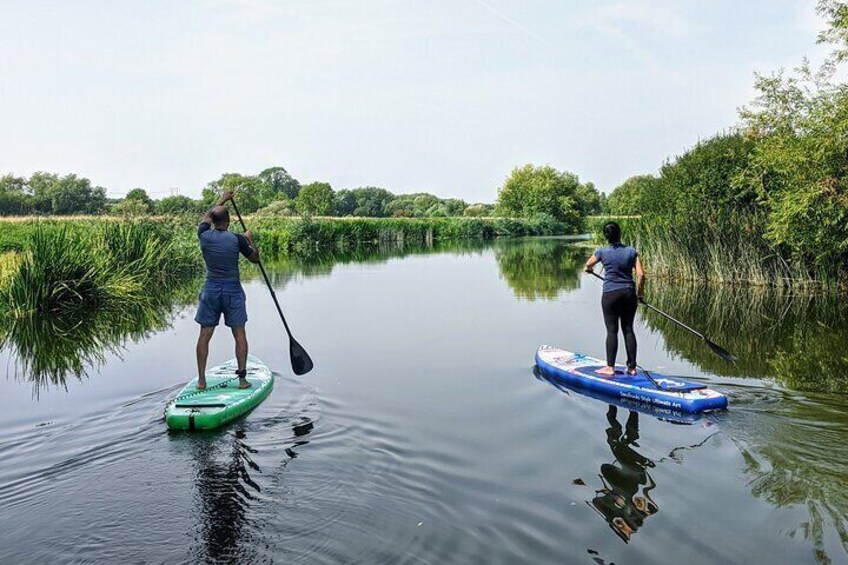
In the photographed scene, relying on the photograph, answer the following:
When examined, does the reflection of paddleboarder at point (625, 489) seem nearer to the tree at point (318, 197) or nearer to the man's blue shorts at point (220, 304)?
the man's blue shorts at point (220, 304)

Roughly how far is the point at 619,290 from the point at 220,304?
4.54m

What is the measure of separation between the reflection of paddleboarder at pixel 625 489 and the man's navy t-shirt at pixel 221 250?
422 centimetres

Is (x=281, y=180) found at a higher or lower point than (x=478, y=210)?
higher

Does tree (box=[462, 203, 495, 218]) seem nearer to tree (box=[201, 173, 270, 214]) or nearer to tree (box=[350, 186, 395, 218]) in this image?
tree (box=[350, 186, 395, 218])

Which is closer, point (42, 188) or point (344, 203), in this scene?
point (42, 188)

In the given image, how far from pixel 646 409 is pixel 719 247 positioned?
13.6 metres

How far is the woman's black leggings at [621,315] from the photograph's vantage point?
7855mm

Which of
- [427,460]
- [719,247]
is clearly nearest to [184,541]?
[427,460]

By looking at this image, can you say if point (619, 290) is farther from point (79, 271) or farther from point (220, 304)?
point (79, 271)

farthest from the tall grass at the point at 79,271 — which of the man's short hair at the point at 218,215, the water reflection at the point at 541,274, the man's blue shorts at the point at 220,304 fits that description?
the water reflection at the point at 541,274

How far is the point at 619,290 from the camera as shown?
7863mm

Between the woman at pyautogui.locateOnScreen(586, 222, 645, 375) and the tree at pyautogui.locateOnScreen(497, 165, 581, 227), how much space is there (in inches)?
2694

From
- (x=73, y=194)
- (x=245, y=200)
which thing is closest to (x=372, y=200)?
(x=245, y=200)

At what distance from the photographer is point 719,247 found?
62.5 feet
